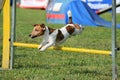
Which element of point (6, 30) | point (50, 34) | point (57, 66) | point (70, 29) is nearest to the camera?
point (50, 34)

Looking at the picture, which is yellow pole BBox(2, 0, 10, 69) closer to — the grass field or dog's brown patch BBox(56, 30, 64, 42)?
the grass field

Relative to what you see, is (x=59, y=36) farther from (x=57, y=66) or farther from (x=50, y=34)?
(x=57, y=66)

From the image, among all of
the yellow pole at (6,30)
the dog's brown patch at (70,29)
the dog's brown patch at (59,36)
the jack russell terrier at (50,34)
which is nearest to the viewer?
the jack russell terrier at (50,34)

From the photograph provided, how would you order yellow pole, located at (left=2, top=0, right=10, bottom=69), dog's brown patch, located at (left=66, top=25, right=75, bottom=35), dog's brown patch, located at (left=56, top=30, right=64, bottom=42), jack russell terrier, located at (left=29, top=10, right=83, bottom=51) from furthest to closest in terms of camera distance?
yellow pole, located at (left=2, top=0, right=10, bottom=69)
dog's brown patch, located at (left=66, top=25, right=75, bottom=35)
dog's brown patch, located at (left=56, top=30, right=64, bottom=42)
jack russell terrier, located at (left=29, top=10, right=83, bottom=51)

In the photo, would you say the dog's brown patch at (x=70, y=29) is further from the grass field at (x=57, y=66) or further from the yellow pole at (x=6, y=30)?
the yellow pole at (x=6, y=30)

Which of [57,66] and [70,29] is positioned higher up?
[70,29]

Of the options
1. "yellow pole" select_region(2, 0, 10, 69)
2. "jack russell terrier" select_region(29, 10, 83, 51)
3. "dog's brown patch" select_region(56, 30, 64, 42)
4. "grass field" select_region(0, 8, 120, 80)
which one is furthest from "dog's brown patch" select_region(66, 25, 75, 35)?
"yellow pole" select_region(2, 0, 10, 69)

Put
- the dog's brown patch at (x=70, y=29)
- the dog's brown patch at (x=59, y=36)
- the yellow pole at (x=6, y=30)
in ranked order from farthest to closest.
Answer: the yellow pole at (x=6, y=30)
the dog's brown patch at (x=70, y=29)
the dog's brown patch at (x=59, y=36)

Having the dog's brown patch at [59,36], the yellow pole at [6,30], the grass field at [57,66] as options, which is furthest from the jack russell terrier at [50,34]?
the yellow pole at [6,30]

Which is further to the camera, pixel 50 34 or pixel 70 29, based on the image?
pixel 70 29

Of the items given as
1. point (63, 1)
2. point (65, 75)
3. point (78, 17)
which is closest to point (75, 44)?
point (65, 75)

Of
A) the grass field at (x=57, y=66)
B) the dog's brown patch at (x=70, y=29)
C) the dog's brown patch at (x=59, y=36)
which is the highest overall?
the dog's brown patch at (x=70, y=29)

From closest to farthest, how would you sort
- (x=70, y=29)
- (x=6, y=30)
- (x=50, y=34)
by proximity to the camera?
(x=50, y=34)
(x=70, y=29)
(x=6, y=30)

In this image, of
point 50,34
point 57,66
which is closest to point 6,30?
point 50,34
